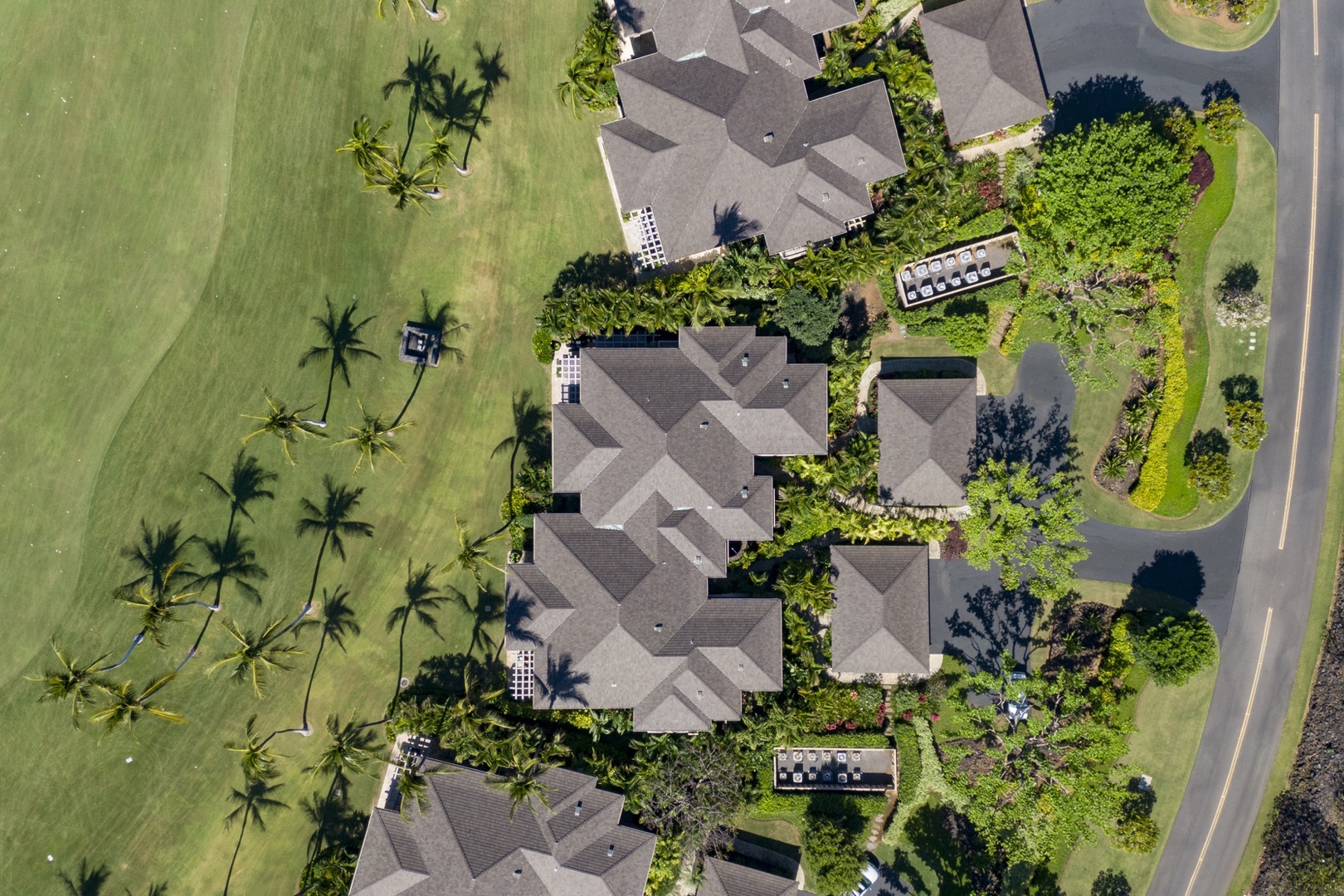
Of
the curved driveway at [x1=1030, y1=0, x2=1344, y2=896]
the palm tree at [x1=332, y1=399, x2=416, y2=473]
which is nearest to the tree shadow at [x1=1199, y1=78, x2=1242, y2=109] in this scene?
the curved driveway at [x1=1030, y1=0, x2=1344, y2=896]

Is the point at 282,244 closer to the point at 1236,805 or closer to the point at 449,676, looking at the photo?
the point at 449,676

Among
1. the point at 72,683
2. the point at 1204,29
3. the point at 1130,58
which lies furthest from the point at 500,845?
the point at 1204,29

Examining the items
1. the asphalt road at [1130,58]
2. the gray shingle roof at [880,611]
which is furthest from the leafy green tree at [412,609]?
the asphalt road at [1130,58]

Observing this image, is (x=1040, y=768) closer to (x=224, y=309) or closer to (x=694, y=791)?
(x=694, y=791)

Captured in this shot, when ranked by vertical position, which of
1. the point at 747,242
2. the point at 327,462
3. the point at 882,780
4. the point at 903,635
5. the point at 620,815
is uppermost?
the point at 747,242

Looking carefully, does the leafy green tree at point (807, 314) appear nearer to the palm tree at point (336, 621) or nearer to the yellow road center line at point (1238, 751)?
the palm tree at point (336, 621)

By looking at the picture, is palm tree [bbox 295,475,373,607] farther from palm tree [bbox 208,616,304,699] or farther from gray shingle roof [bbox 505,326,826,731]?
gray shingle roof [bbox 505,326,826,731]

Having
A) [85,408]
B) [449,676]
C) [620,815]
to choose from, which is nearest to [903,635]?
[620,815]
